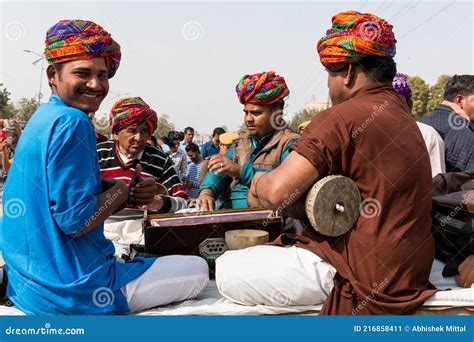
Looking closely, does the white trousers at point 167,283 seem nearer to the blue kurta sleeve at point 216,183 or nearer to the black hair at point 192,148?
the blue kurta sleeve at point 216,183

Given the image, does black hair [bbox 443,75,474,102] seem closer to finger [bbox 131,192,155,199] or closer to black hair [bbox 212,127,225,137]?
finger [bbox 131,192,155,199]

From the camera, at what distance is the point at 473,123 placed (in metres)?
4.04

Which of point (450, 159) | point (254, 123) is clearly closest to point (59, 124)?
point (254, 123)

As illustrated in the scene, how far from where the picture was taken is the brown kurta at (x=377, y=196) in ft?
7.36

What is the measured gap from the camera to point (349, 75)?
248 cm

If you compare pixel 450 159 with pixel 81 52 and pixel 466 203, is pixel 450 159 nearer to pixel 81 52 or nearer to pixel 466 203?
pixel 466 203

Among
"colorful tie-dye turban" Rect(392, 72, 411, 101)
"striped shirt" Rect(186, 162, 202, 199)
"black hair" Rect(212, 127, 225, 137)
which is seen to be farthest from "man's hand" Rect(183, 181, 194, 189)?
"colorful tie-dye turban" Rect(392, 72, 411, 101)

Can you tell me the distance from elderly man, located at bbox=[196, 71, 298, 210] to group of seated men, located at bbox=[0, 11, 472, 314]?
134 centimetres

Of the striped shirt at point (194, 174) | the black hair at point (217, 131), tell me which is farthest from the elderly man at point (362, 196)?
the black hair at point (217, 131)

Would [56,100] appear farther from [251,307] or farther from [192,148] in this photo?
[192,148]

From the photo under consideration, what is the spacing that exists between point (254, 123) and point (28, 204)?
90.5 inches

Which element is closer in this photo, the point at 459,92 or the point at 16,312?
the point at 16,312

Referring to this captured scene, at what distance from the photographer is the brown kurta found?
224cm

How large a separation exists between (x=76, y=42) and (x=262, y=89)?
76.8 inches
